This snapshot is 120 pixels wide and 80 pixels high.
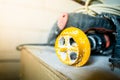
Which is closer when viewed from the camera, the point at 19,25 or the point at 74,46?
the point at 74,46

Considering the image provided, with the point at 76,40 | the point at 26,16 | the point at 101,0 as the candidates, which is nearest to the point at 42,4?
the point at 26,16

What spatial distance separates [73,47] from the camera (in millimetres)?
485

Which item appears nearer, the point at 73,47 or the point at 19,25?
the point at 73,47

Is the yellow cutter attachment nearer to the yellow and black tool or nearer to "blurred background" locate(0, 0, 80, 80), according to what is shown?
the yellow and black tool

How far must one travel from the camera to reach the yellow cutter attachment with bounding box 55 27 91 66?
0.47 m

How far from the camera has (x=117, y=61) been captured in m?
0.48

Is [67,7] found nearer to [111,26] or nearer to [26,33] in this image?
[26,33]

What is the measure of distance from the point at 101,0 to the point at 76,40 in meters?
0.63

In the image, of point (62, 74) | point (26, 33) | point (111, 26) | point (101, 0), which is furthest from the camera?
point (26, 33)

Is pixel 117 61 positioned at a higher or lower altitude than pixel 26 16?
lower

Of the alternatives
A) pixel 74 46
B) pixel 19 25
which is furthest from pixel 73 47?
pixel 19 25

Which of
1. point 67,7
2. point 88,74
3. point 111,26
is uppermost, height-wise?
point 67,7

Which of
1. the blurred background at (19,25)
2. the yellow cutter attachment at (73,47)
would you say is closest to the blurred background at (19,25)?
the blurred background at (19,25)

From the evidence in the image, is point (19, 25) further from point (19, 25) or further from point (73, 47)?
point (73, 47)
